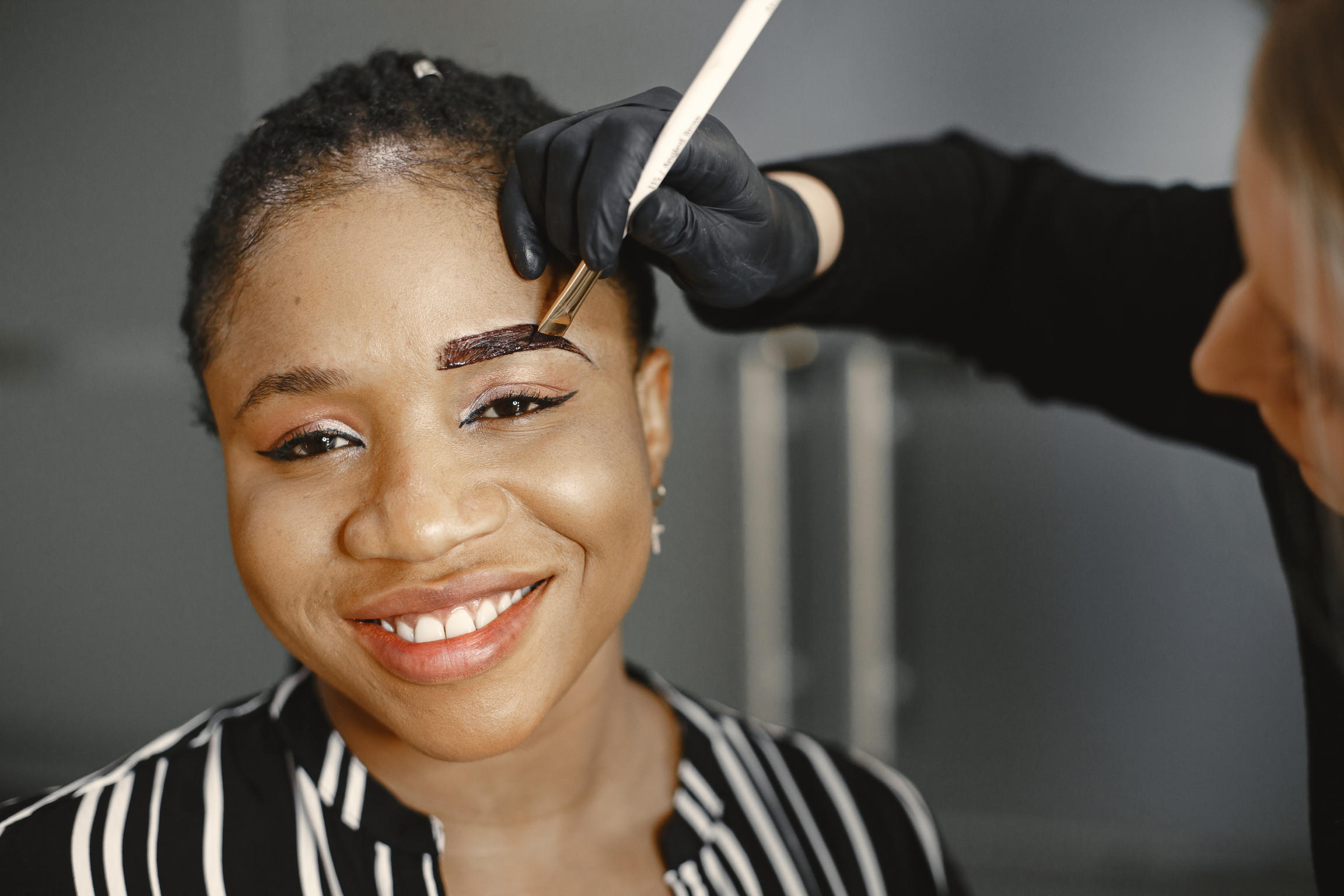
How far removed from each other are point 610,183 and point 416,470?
24 centimetres

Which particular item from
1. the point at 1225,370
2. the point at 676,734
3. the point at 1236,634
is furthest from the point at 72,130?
the point at 1236,634

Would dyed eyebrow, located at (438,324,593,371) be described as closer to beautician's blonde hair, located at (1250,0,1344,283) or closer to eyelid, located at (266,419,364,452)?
eyelid, located at (266,419,364,452)

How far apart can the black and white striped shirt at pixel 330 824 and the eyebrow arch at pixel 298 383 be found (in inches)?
12.4

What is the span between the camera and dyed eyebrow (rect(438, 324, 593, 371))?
2.33ft

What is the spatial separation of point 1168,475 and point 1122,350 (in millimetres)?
899

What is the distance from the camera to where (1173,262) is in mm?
1043

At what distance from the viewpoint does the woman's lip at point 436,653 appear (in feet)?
2.42

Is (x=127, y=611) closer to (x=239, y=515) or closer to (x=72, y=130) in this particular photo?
(x=72, y=130)

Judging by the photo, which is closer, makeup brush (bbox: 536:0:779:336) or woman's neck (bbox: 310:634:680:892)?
makeup brush (bbox: 536:0:779:336)

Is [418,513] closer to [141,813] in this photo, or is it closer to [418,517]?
[418,517]

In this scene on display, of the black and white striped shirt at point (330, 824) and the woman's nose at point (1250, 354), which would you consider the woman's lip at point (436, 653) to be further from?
the woman's nose at point (1250, 354)

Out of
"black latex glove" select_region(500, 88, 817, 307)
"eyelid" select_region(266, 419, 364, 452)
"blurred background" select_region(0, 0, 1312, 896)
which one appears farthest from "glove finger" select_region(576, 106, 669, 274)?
"blurred background" select_region(0, 0, 1312, 896)

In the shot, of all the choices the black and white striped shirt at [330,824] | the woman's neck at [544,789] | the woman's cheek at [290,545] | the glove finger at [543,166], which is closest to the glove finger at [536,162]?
the glove finger at [543,166]

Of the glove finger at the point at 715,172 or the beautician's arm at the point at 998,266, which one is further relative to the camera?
the beautician's arm at the point at 998,266
